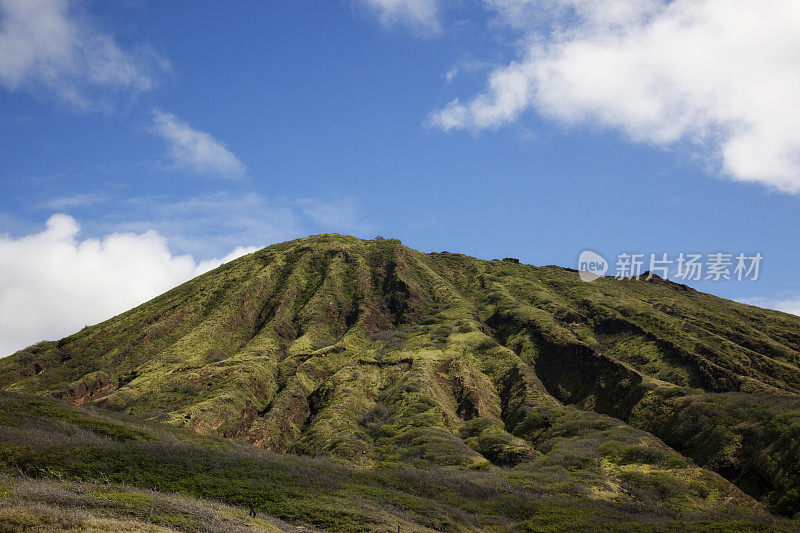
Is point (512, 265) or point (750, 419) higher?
point (512, 265)

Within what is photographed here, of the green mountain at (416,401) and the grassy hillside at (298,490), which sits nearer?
the grassy hillside at (298,490)

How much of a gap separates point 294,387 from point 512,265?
357ft

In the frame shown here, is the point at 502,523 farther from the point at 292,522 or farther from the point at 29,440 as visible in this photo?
the point at 29,440

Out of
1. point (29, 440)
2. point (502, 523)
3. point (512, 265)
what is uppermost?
point (512, 265)

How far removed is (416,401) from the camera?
3004 inches

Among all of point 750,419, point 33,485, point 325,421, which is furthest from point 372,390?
point 33,485

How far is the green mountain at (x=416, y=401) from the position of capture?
34719 millimetres

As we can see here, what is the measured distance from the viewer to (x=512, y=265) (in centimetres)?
17262

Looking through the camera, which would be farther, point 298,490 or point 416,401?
point 416,401

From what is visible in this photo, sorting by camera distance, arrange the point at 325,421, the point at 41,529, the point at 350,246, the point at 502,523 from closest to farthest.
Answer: the point at 41,529 < the point at 502,523 < the point at 325,421 < the point at 350,246

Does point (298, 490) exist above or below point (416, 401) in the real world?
below

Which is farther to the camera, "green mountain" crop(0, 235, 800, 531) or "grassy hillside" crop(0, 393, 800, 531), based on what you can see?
"green mountain" crop(0, 235, 800, 531)

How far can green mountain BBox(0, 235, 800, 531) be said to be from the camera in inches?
1367

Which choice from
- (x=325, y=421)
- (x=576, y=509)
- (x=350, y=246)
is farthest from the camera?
(x=350, y=246)
